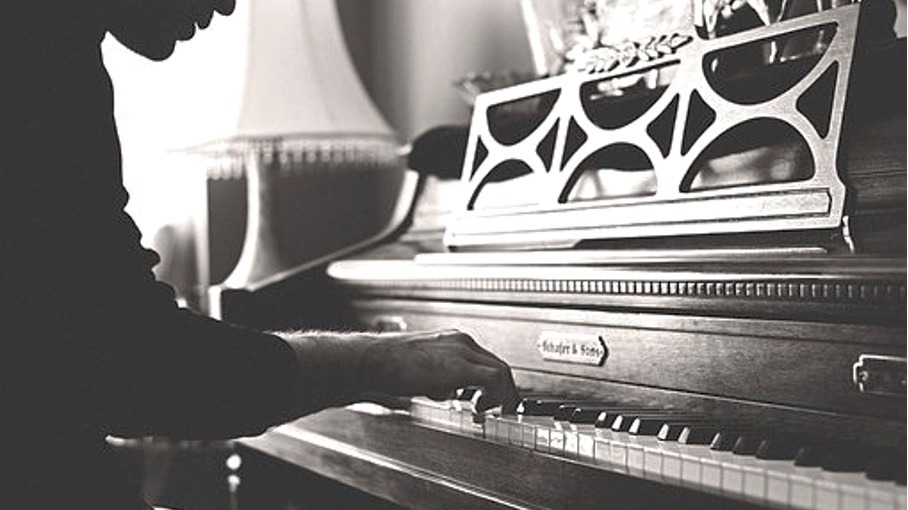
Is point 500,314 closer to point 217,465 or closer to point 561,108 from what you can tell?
point 561,108

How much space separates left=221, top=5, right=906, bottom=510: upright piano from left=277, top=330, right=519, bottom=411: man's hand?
5.9 inches

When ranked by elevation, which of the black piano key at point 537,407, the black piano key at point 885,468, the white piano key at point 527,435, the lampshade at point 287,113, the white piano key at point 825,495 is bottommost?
the white piano key at point 527,435

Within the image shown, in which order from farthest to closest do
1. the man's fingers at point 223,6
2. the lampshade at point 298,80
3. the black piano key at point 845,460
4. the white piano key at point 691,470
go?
the lampshade at point 298,80 → the man's fingers at point 223,6 → the white piano key at point 691,470 → the black piano key at point 845,460

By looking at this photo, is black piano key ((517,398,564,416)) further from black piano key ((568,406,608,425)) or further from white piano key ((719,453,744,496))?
white piano key ((719,453,744,496))

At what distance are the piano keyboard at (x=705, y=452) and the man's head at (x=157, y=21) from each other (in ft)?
2.18

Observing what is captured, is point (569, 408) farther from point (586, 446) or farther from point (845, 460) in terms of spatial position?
point (845, 460)

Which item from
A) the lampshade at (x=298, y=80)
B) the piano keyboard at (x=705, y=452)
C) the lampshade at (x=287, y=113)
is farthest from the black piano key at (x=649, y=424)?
the lampshade at (x=298, y=80)

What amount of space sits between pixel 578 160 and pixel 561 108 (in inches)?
4.2

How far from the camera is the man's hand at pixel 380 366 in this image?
1.49m

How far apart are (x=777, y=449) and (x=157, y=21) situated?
37.5 inches

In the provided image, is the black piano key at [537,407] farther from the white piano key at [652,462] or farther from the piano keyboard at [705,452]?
the white piano key at [652,462]

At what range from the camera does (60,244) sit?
4.76ft

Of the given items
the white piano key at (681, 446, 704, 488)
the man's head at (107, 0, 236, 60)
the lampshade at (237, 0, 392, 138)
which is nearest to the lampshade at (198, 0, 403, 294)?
the lampshade at (237, 0, 392, 138)

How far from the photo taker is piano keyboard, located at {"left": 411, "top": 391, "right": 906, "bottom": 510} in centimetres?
113
